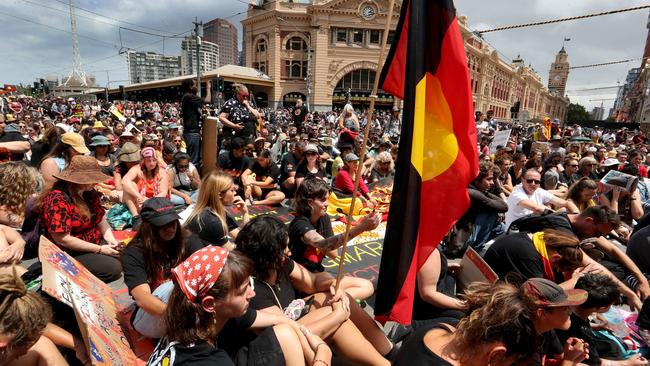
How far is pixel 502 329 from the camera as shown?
168 centimetres

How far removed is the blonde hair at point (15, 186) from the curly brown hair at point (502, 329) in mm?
4034

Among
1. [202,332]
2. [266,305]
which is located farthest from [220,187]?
[202,332]

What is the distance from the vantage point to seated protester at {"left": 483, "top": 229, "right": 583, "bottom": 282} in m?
2.76

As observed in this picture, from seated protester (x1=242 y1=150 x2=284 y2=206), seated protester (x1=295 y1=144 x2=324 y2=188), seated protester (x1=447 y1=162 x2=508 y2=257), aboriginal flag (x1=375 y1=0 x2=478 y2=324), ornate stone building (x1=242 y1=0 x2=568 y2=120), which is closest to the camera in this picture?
aboriginal flag (x1=375 y1=0 x2=478 y2=324)

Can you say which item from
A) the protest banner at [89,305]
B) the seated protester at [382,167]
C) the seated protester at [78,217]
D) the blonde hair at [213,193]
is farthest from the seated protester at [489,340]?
the seated protester at [382,167]

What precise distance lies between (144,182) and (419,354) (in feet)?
16.0

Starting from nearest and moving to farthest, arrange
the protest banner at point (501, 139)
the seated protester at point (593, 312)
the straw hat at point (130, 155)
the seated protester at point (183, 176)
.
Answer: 1. the seated protester at point (593, 312)
2. the straw hat at point (130, 155)
3. the seated protester at point (183, 176)
4. the protest banner at point (501, 139)

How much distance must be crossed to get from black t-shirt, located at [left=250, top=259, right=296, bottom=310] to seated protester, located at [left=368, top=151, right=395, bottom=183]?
546cm

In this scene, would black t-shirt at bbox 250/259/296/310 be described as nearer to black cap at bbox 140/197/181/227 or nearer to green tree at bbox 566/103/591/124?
black cap at bbox 140/197/181/227

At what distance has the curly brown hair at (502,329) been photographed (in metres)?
1.68

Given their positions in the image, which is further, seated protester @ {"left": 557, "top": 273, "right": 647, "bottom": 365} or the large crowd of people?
seated protester @ {"left": 557, "top": 273, "right": 647, "bottom": 365}

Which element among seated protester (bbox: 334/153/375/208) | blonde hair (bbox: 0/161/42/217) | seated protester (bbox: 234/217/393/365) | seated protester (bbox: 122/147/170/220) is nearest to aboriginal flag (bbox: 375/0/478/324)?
seated protester (bbox: 234/217/393/365)

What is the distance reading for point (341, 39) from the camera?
44.7m

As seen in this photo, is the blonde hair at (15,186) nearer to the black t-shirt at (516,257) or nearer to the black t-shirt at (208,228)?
the black t-shirt at (208,228)
